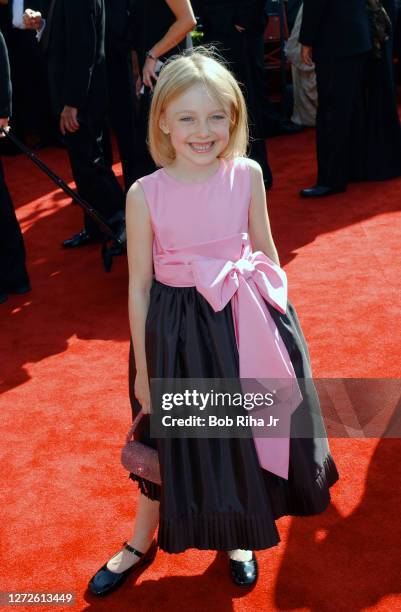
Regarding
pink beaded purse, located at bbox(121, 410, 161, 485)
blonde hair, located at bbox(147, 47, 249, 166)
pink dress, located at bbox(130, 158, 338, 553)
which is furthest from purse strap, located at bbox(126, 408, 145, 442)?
blonde hair, located at bbox(147, 47, 249, 166)

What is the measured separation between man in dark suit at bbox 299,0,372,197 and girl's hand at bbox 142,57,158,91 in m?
1.32

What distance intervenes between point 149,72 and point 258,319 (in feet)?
8.21

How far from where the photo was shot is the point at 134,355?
7.83 ft

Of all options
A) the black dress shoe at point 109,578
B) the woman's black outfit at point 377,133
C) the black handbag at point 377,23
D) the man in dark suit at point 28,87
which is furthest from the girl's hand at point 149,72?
the man in dark suit at point 28,87

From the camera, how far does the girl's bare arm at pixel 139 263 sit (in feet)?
7.52

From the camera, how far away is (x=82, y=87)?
4535 millimetres

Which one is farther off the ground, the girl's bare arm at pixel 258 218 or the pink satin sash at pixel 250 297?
the girl's bare arm at pixel 258 218

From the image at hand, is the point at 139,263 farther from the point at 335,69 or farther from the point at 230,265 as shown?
the point at 335,69

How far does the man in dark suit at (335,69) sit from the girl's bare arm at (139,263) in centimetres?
339

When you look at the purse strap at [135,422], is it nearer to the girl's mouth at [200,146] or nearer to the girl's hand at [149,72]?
the girl's mouth at [200,146]

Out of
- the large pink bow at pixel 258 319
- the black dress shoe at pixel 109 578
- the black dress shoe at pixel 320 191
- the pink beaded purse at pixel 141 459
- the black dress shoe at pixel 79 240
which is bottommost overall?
the black dress shoe at pixel 320 191

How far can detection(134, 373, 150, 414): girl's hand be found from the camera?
2344 mm

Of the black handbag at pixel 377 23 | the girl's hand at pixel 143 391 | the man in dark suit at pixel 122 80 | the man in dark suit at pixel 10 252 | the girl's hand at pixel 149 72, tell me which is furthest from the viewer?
the black handbag at pixel 377 23

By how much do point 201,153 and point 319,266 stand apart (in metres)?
2.47
